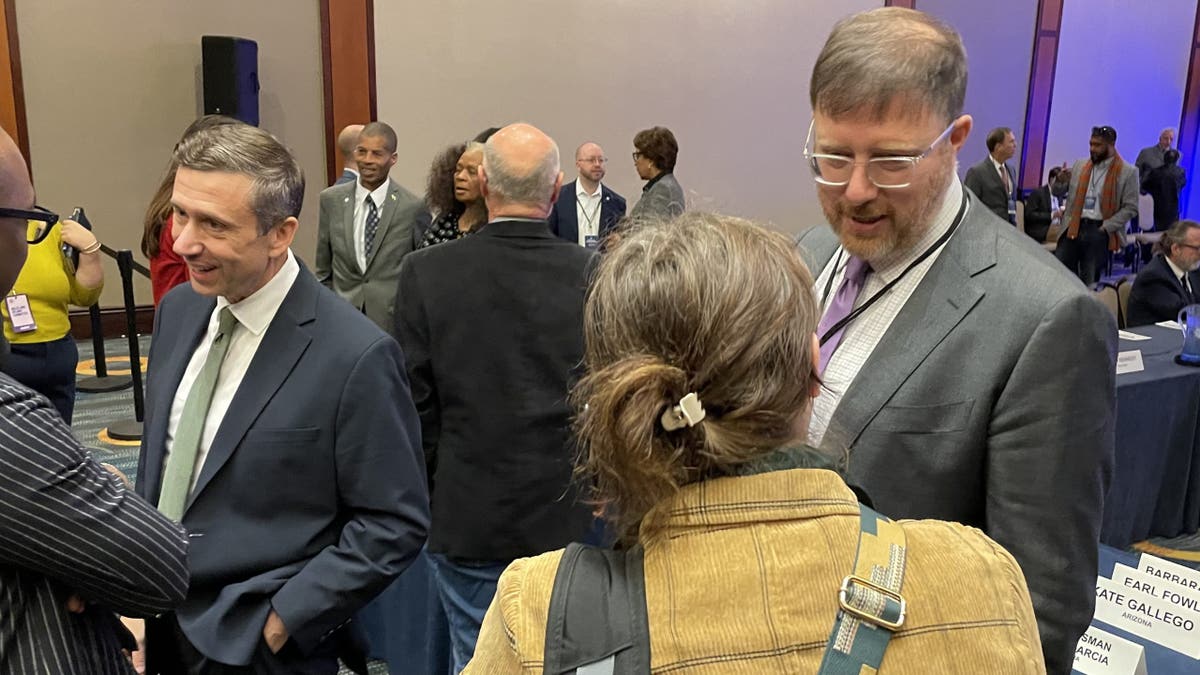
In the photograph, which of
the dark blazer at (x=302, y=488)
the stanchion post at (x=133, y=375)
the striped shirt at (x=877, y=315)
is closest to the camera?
the striped shirt at (x=877, y=315)

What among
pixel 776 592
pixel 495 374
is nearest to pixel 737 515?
pixel 776 592

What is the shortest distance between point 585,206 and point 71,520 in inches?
223

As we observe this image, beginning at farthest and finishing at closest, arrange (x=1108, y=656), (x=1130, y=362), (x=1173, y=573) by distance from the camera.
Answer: (x=1130, y=362)
(x=1173, y=573)
(x=1108, y=656)

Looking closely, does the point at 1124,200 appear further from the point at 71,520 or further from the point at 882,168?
the point at 71,520

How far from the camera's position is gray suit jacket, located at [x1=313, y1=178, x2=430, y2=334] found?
4504 millimetres

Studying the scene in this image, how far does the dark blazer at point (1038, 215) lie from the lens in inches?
369

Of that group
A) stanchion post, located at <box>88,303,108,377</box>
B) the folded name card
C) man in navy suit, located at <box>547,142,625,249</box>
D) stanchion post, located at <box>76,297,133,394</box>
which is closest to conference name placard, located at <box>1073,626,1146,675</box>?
the folded name card

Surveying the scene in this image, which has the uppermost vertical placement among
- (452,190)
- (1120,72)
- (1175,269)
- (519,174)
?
(1120,72)

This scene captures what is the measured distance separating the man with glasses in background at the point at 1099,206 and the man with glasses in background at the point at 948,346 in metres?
8.37

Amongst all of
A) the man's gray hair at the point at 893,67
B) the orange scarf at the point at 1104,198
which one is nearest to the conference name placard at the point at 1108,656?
the man's gray hair at the point at 893,67

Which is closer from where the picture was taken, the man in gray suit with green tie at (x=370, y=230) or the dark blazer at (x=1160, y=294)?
the man in gray suit with green tie at (x=370, y=230)

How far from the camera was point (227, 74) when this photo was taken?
686cm

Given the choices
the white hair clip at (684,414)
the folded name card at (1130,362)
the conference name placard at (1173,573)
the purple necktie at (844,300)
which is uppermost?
the white hair clip at (684,414)

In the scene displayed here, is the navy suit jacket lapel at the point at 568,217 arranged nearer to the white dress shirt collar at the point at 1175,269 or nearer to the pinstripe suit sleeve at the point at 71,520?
the white dress shirt collar at the point at 1175,269
